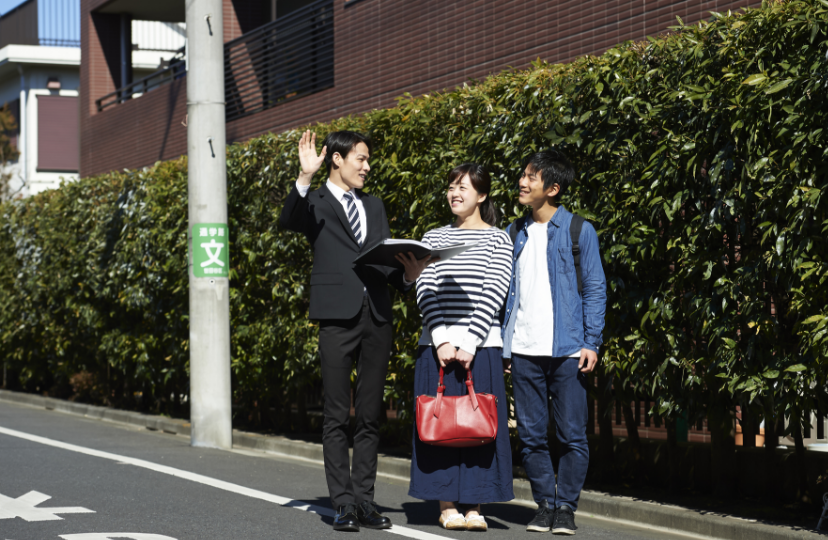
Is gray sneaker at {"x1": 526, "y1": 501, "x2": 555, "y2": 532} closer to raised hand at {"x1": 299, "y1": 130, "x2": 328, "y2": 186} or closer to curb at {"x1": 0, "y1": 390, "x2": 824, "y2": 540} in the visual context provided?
curb at {"x1": 0, "y1": 390, "x2": 824, "y2": 540}

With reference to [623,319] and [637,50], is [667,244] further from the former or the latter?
[637,50]

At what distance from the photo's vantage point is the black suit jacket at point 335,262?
534 cm

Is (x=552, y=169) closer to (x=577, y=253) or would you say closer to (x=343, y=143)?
(x=577, y=253)

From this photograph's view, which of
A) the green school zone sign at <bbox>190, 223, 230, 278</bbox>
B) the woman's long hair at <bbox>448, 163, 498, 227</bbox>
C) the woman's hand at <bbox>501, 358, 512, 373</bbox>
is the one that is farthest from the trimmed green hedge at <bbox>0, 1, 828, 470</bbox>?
the woman's long hair at <bbox>448, 163, 498, 227</bbox>

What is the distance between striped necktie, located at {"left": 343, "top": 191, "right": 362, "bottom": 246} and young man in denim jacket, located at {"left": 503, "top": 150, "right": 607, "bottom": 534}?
0.88 metres

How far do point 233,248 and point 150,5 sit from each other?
989 centimetres

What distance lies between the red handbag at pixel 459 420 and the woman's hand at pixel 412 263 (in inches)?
23.7

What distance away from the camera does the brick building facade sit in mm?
8625

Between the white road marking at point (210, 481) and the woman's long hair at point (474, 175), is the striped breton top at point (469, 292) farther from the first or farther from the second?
the white road marking at point (210, 481)

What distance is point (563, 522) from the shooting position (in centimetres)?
521

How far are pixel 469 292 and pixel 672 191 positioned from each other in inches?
55.1

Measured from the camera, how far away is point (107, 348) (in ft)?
39.7

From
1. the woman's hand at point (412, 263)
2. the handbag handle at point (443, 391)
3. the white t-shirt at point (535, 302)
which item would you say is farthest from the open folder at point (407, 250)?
the handbag handle at point (443, 391)

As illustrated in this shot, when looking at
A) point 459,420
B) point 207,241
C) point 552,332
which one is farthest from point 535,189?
point 207,241
